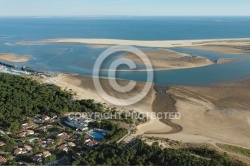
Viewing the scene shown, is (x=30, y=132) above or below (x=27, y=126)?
below

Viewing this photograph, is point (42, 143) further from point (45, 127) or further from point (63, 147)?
point (45, 127)

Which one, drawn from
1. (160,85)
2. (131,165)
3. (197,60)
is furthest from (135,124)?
(197,60)

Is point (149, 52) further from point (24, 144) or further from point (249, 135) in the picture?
point (24, 144)

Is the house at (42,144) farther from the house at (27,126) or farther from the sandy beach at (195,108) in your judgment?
the sandy beach at (195,108)

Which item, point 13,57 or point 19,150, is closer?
point 19,150

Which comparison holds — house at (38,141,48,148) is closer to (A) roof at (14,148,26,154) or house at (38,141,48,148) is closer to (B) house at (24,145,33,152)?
(B) house at (24,145,33,152)

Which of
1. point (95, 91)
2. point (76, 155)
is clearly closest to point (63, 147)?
point (76, 155)

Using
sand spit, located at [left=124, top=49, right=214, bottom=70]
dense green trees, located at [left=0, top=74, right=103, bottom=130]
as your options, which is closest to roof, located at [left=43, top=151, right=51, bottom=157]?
dense green trees, located at [left=0, top=74, right=103, bottom=130]

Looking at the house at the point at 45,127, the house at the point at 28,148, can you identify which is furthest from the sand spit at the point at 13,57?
the house at the point at 28,148
